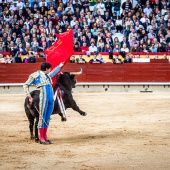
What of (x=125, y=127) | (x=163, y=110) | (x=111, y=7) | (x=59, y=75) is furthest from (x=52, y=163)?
(x=111, y=7)

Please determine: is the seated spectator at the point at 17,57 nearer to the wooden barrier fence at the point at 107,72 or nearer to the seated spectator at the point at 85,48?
the wooden barrier fence at the point at 107,72

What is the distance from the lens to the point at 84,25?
1886 cm

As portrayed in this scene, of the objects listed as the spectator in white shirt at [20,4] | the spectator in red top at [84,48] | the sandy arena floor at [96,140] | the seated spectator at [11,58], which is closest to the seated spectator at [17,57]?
the seated spectator at [11,58]

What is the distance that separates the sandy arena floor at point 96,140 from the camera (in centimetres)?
761

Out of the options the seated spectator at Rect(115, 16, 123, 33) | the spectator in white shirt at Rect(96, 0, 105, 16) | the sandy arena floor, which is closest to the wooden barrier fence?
the seated spectator at Rect(115, 16, 123, 33)

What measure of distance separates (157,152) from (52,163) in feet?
4.72

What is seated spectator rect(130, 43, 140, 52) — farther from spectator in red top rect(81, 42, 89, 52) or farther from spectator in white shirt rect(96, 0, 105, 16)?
spectator in white shirt rect(96, 0, 105, 16)

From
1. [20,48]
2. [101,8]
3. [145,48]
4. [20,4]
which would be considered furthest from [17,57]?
[145,48]

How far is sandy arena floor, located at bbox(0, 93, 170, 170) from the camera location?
761 cm

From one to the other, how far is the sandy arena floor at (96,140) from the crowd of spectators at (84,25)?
3365 millimetres

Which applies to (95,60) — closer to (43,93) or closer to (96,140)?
(96,140)

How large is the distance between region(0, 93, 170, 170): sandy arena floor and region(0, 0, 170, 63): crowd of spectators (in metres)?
Result: 3.36

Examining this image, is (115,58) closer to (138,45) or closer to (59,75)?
(138,45)

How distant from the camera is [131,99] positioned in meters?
16.4
